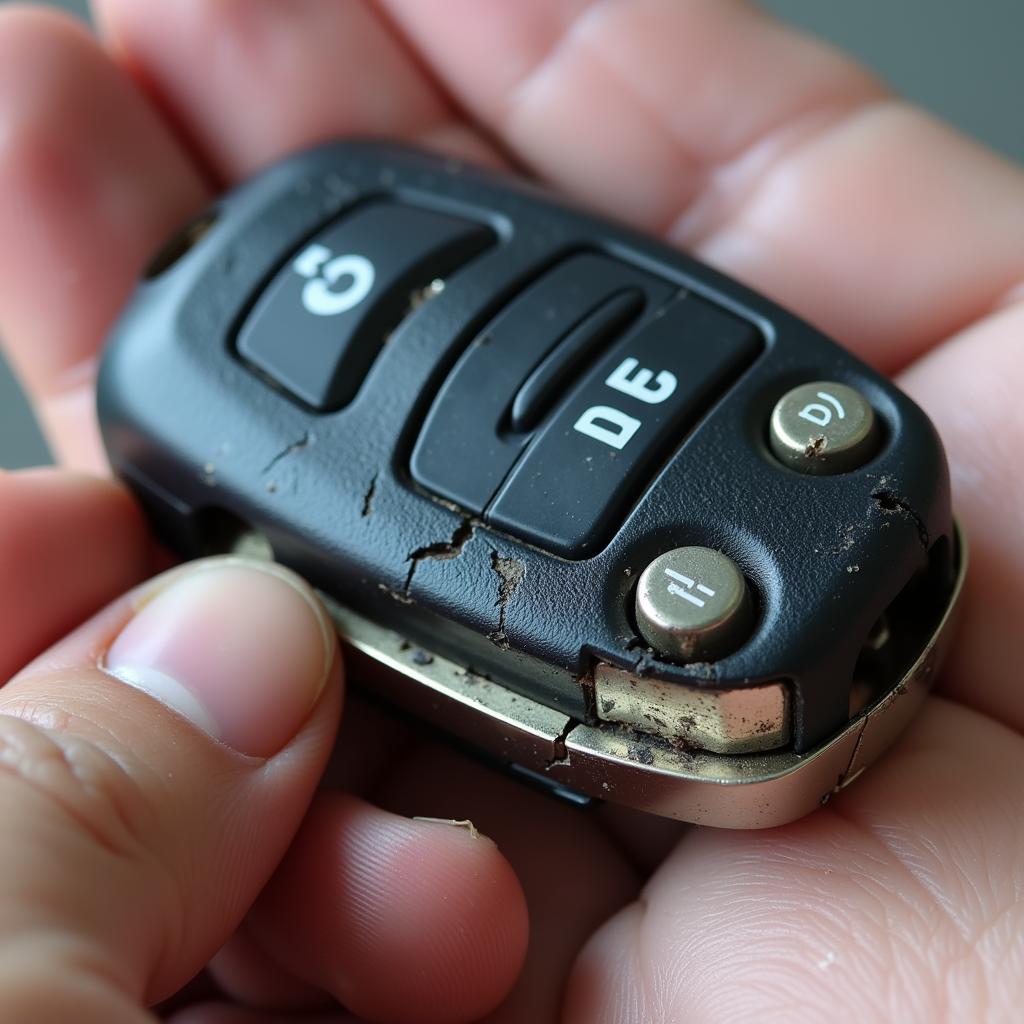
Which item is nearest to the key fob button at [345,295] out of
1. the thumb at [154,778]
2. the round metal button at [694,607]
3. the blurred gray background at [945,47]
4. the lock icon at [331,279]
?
the lock icon at [331,279]

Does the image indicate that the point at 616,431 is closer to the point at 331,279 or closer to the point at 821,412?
the point at 821,412

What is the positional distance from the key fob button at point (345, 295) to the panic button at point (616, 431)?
0.54ft

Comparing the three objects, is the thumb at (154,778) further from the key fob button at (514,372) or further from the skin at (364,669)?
the key fob button at (514,372)

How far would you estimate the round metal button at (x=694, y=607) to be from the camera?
0.66 meters

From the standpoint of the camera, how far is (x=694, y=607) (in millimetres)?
663

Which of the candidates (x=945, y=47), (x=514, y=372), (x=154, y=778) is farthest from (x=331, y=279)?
(x=945, y=47)

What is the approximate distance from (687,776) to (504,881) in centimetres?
14

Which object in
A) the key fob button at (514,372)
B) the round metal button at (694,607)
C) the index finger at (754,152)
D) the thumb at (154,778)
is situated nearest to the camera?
the thumb at (154,778)

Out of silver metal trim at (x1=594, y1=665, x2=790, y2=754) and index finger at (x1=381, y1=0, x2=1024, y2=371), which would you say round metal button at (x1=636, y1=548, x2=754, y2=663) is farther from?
index finger at (x1=381, y1=0, x2=1024, y2=371)

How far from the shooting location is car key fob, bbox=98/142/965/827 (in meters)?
0.68

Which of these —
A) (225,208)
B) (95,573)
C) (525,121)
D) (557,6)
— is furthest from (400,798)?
(557,6)

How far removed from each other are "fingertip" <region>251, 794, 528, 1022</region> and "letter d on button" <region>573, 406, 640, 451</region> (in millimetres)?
259

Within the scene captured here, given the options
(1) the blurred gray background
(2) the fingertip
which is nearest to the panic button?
(2) the fingertip

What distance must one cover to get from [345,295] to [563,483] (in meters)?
0.25
